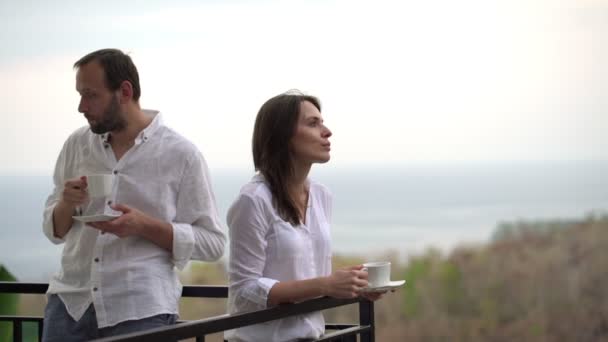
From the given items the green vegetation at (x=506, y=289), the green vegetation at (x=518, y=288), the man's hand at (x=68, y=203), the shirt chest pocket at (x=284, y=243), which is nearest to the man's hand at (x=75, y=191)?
the man's hand at (x=68, y=203)

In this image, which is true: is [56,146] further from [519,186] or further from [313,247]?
[313,247]

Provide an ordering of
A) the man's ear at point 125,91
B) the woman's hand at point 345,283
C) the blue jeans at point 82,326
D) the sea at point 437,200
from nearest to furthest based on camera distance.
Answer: the woman's hand at point 345,283 → the blue jeans at point 82,326 → the man's ear at point 125,91 → the sea at point 437,200

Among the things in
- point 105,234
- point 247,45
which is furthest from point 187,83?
point 105,234

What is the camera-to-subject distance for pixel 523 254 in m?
9.28

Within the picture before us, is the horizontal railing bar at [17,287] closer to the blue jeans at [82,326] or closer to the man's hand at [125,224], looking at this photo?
the blue jeans at [82,326]

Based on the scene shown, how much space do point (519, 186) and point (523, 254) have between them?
799mm

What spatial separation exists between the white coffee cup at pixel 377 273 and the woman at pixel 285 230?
33 mm

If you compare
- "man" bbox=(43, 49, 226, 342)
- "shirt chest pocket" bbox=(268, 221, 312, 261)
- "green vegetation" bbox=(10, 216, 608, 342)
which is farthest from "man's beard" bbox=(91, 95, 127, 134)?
"green vegetation" bbox=(10, 216, 608, 342)

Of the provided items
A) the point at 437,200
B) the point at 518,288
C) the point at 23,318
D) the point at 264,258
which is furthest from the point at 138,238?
the point at 518,288

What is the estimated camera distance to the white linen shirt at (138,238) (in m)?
2.28

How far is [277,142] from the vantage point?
7.38ft

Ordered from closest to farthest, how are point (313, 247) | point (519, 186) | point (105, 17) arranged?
point (313, 247) < point (105, 17) < point (519, 186)

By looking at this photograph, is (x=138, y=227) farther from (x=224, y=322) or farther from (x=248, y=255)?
(x=224, y=322)

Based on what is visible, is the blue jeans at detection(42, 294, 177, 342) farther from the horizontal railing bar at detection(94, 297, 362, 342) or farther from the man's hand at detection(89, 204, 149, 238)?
the horizontal railing bar at detection(94, 297, 362, 342)
